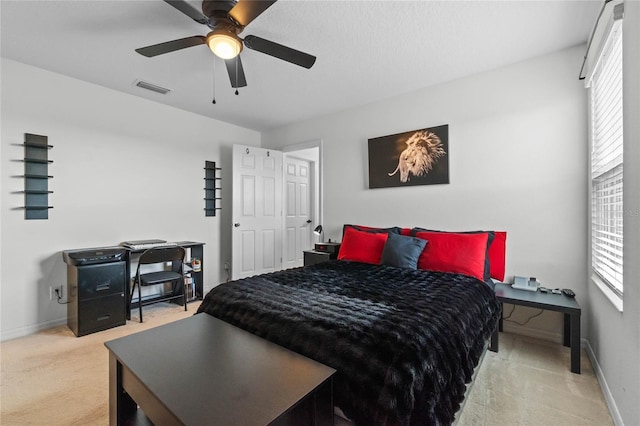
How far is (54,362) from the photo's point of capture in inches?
84.8

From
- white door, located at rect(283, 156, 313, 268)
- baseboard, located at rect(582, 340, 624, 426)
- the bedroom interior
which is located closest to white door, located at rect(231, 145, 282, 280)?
white door, located at rect(283, 156, 313, 268)

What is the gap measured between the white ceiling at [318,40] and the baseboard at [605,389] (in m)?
2.31

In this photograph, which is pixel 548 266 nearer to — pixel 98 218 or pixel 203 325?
pixel 203 325

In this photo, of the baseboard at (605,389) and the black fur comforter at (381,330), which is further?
the baseboard at (605,389)

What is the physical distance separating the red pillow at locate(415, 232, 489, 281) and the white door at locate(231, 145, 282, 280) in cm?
253

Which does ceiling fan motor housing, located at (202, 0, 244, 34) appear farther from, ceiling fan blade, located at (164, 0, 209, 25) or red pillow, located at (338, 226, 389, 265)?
red pillow, located at (338, 226, 389, 265)

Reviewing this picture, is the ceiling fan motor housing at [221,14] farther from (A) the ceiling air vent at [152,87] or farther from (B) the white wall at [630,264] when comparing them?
(B) the white wall at [630,264]

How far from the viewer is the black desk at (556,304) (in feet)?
6.48

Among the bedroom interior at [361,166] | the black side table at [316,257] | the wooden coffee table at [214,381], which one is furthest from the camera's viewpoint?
the black side table at [316,257]

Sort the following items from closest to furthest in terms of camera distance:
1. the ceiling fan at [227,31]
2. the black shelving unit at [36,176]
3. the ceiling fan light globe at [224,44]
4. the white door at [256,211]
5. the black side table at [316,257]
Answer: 1. the ceiling fan at [227,31]
2. the ceiling fan light globe at [224,44]
3. the black shelving unit at [36,176]
4. the black side table at [316,257]
5. the white door at [256,211]

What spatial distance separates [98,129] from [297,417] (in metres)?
3.62

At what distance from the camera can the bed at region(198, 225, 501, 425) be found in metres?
1.06

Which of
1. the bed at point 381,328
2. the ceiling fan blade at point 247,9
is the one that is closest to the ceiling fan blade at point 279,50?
the ceiling fan blade at point 247,9

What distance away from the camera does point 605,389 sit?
1.72 meters
